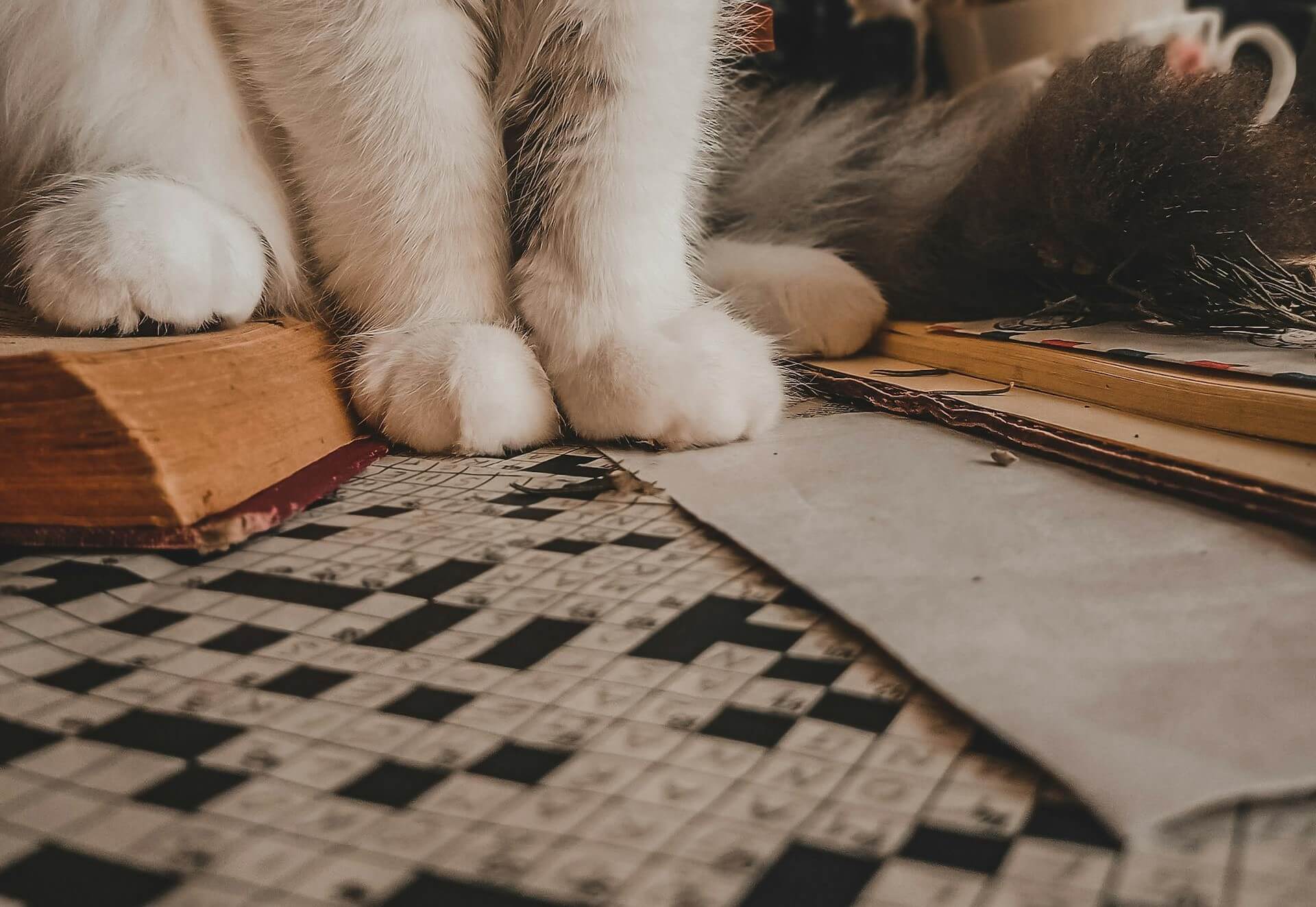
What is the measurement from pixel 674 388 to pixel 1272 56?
2.57 ft

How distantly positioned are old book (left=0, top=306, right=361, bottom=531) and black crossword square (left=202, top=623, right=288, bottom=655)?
10cm

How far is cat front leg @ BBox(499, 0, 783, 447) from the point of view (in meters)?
0.59

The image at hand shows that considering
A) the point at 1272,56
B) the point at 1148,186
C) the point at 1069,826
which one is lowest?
the point at 1069,826

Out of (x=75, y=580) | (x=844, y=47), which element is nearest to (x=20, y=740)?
(x=75, y=580)

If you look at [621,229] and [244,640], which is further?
[621,229]

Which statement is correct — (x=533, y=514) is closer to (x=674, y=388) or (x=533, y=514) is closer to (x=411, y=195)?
(x=674, y=388)

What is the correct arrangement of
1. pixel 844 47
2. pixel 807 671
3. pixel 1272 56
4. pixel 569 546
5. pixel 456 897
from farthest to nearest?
pixel 844 47 → pixel 1272 56 → pixel 569 546 → pixel 807 671 → pixel 456 897

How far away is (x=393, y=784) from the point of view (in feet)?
0.84

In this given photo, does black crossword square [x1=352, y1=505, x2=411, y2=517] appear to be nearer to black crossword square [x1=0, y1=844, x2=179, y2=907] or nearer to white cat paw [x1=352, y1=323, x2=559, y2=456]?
white cat paw [x1=352, y1=323, x2=559, y2=456]

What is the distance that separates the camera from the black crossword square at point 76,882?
0.70 ft

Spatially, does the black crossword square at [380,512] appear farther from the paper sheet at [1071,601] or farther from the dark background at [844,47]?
the dark background at [844,47]

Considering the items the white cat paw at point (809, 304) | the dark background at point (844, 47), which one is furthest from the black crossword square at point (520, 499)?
the dark background at point (844, 47)

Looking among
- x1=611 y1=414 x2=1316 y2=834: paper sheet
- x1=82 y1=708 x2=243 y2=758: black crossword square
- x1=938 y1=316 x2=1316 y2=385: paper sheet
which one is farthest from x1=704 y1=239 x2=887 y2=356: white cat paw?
x1=82 y1=708 x2=243 y2=758: black crossword square

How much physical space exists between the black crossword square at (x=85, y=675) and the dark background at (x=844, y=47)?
1.08m
